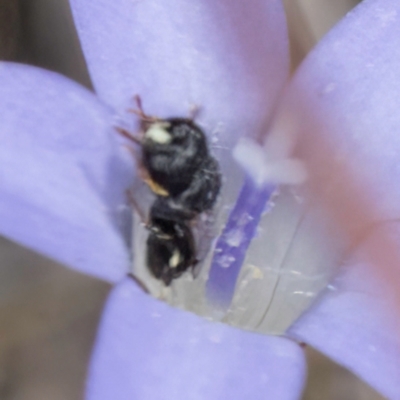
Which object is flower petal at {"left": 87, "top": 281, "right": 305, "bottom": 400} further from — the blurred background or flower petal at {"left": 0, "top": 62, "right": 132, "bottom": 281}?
the blurred background

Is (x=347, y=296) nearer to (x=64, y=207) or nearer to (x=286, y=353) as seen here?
(x=286, y=353)

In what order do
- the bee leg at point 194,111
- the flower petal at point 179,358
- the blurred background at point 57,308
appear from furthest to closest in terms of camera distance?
the blurred background at point 57,308, the bee leg at point 194,111, the flower petal at point 179,358

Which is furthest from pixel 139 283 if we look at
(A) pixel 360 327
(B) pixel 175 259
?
(A) pixel 360 327

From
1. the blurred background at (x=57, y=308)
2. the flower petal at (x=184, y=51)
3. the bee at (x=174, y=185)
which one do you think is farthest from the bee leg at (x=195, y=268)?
the blurred background at (x=57, y=308)

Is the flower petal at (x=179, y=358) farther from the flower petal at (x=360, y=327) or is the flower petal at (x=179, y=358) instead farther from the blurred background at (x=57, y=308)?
the blurred background at (x=57, y=308)

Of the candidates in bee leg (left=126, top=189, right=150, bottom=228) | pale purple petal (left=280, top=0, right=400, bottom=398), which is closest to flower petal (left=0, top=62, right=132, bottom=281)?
bee leg (left=126, top=189, right=150, bottom=228)

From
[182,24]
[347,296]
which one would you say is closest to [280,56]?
[182,24]
